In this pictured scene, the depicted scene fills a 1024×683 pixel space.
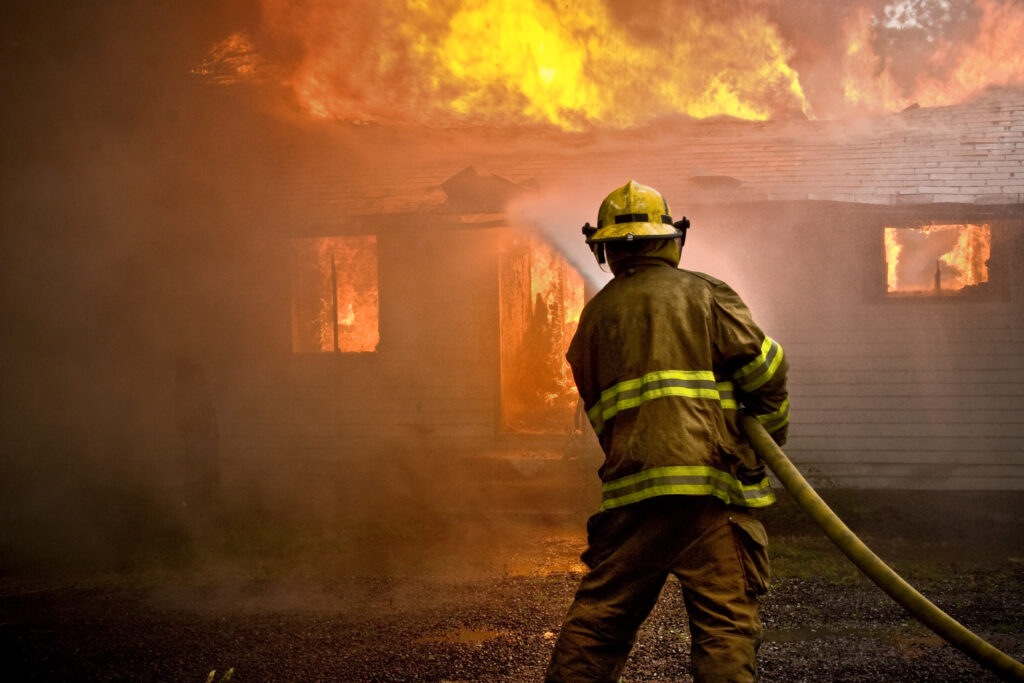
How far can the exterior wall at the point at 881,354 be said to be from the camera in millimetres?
8477

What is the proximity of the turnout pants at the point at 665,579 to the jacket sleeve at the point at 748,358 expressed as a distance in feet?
1.27

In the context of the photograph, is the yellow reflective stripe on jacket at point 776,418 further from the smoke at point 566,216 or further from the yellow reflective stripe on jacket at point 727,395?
the smoke at point 566,216

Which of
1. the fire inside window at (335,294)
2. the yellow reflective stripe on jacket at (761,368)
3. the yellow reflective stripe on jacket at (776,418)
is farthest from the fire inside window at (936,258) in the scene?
the yellow reflective stripe on jacket at (761,368)

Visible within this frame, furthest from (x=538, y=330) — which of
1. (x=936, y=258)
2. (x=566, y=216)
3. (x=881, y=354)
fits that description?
(x=936, y=258)

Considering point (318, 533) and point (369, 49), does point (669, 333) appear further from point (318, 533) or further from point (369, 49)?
point (369, 49)

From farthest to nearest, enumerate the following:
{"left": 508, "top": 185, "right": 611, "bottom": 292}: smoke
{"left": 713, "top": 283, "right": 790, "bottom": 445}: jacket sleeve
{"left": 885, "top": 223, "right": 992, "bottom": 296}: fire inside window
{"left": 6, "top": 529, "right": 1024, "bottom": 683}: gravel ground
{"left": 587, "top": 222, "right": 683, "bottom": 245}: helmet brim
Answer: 1. {"left": 508, "top": 185, "right": 611, "bottom": 292}: smoke
2. {"left": 885, "top": 223, "right": 992, "bottom": 296}: fire inside window
3. {"left": 6, "top": 529, "right": 1024, "bottom": 683}: gravel ground
4. {"left": 587, "top": 222, "right": 683, "bottom": 245}: helmet brim
5. {"left": 713, "top": 283, "right": 790, "bottom": 445}: jacket sleeve

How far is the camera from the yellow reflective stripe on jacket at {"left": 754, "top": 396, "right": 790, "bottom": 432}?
2485 mm

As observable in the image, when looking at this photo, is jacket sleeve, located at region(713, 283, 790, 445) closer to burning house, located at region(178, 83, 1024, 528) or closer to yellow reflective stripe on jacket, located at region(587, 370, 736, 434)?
yellow reflective stripe on jacket, located at region(587, 370, 736, 434)

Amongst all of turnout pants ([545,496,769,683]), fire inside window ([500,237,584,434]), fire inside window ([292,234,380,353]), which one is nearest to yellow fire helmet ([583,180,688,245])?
turnout pants ([545,496,769,683])

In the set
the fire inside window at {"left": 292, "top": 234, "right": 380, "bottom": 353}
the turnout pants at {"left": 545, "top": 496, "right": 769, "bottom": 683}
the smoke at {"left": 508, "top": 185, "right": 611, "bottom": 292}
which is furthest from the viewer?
the fire inside window at {"left": 292, "top": 234, "right": 380, "bottom": 353}

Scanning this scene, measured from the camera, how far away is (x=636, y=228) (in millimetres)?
2631

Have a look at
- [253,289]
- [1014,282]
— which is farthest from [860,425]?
[253,289]

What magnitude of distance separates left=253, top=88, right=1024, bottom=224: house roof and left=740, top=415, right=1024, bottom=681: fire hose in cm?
663

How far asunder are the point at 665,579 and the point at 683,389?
0.63 m
